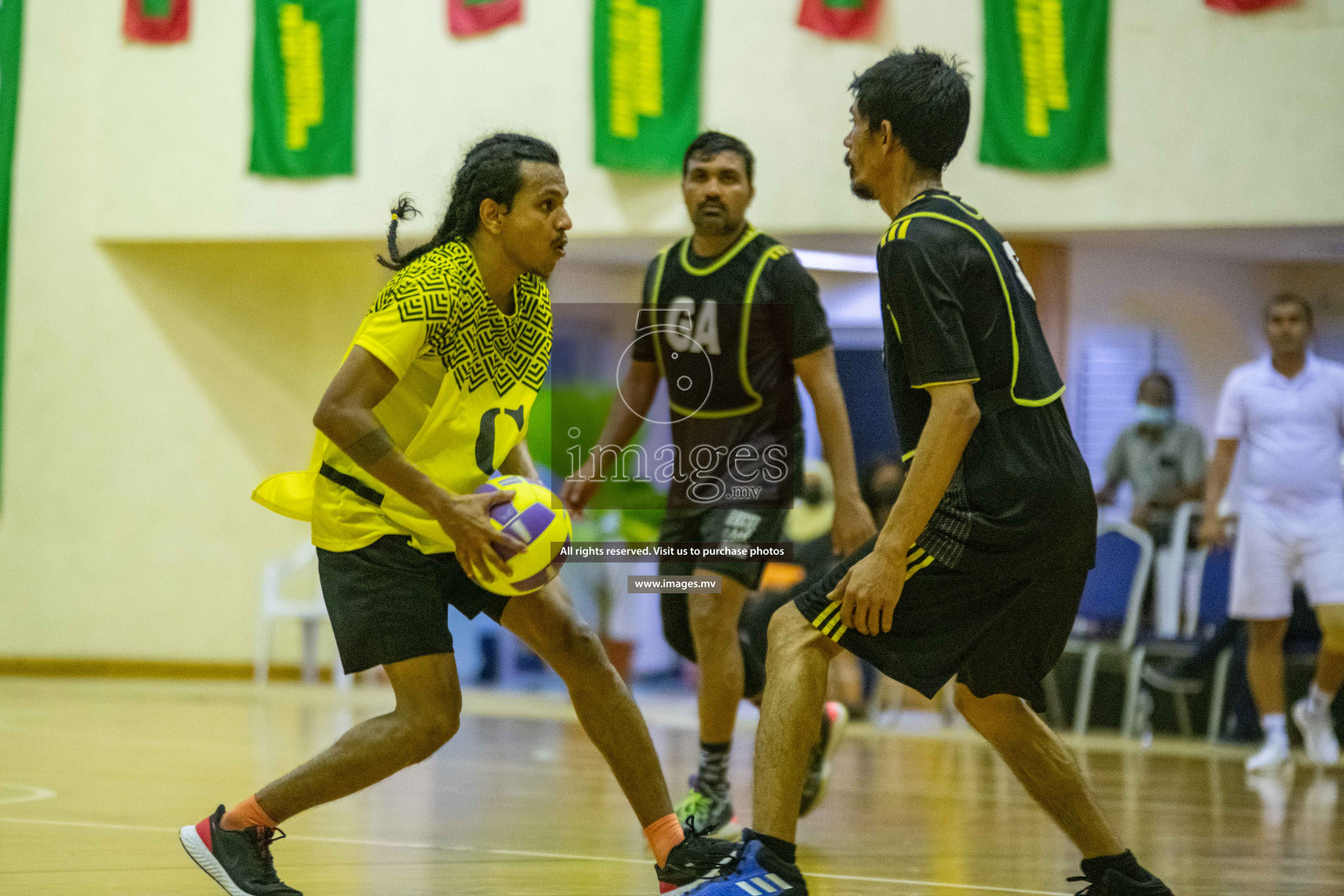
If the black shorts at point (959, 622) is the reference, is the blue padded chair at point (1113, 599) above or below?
below

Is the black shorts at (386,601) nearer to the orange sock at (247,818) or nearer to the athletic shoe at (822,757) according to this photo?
the orange sock at (247,818)

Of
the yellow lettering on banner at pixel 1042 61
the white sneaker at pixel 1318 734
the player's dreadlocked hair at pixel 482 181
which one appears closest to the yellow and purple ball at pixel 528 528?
the player's dreadlocked hair at pixel 482 181

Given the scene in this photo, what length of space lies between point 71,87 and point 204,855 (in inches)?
373

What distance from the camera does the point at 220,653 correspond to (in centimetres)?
1190

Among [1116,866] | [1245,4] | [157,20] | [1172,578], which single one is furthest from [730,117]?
[1116,866]

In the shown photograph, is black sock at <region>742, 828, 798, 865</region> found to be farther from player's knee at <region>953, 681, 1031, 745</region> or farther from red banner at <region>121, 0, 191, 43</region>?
red banner at <region>121, 0, 191, 43</region>

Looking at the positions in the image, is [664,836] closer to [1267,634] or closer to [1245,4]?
[1267,634]

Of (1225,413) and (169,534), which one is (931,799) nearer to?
(1225,413)

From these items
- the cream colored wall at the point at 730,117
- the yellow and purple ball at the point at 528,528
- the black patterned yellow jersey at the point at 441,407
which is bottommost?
the yellow and purple ball at the point at 528,528

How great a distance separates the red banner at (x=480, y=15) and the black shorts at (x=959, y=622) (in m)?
7.92

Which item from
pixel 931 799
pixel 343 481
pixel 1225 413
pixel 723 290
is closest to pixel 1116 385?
pixel 1225 413

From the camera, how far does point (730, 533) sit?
5.05 meters

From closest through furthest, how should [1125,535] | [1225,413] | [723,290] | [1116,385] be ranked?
1. [723,290]
2. [1225,413]
3. [1125,535]
4. [1116,385]

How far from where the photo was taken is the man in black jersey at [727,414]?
16.8 ft
